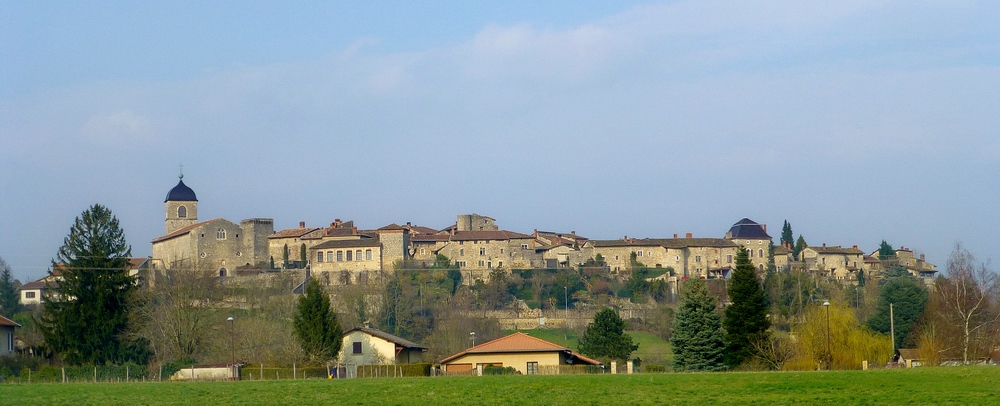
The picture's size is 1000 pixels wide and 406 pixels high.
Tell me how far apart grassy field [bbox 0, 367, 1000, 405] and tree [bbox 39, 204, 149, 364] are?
19.5 meters

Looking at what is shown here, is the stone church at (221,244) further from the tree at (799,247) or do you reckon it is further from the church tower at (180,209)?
the tree at (799,247)

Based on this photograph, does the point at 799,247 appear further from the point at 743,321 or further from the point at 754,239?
the point at 743,321

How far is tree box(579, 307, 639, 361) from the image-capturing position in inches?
2313

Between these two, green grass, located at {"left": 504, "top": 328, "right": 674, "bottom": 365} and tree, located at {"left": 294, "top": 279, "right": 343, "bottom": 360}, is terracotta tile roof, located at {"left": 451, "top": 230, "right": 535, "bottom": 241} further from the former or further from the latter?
tree, located at {"left": 294, "top": 279, "right": 343, "bottom": 360}

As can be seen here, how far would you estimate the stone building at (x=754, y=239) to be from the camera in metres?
106

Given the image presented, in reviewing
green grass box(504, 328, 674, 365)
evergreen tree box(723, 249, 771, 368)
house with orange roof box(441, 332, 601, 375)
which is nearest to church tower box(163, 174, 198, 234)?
green grass box(504, 328, 674, 365)

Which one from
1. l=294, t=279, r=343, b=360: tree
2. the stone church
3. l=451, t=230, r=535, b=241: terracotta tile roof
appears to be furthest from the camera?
l=451, t=230, r=535, b=241: terracotta tile roof

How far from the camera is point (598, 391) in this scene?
27.3 metres

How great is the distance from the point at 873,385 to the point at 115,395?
1675 centimetres

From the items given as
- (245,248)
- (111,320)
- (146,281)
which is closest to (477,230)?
(245,248)

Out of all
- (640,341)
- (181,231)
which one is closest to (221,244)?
(181,231)

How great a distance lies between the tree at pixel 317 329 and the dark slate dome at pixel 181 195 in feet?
189

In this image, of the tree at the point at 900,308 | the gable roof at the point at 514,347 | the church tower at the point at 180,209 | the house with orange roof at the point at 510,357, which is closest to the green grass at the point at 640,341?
the tree at the point at 900,308

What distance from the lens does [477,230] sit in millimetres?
107562
